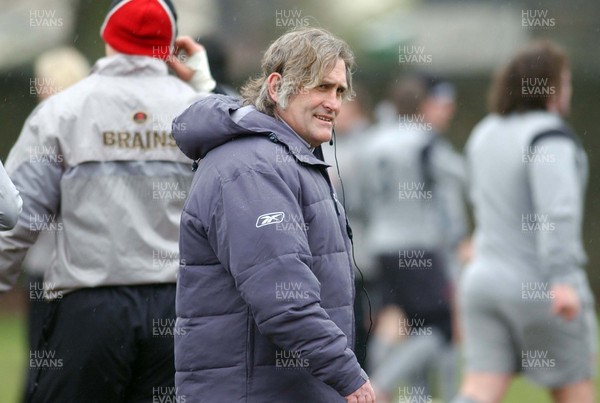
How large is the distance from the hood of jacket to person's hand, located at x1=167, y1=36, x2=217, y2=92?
113 centimetres

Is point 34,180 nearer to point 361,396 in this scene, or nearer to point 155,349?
point 155,349

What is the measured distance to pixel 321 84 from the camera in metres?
4.08

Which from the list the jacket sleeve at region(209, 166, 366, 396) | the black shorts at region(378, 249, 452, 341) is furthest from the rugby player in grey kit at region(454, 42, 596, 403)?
the jacket sleeve at region(209, 166, 366, 396)

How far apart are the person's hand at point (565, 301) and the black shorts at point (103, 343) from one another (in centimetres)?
207

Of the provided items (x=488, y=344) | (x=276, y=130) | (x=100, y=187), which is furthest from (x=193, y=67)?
(x=488, y=344)

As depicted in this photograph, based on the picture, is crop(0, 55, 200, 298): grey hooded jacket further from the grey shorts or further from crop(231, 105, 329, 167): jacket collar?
the grey shorts

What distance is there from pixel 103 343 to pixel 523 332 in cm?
244

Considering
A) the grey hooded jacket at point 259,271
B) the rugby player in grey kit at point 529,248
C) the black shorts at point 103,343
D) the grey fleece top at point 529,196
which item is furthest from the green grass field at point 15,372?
the grey hooded jacket at point 259,271

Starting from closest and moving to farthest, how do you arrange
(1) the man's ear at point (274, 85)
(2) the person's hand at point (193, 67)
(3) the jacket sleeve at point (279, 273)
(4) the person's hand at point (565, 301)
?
(3) the jacket sleeve at point (279, 273) < (1) the man's ear at point (274, 85) < (2) the person's hand at point (193, 67) < (4) the person's hand at point (565, 301)

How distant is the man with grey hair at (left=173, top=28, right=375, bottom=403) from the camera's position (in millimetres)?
3793

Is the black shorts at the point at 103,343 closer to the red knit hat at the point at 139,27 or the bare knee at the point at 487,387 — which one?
the red knit hat at the point at 139,27

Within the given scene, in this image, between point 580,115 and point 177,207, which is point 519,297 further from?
point 580,115

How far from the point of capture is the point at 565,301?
6105 mm

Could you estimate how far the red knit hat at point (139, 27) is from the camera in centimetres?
495
